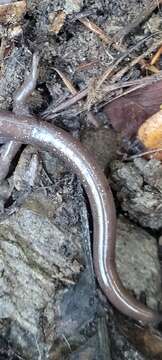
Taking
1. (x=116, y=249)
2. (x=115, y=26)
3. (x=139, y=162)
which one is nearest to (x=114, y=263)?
(x=116, y=249)

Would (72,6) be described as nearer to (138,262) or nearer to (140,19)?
(140,19)

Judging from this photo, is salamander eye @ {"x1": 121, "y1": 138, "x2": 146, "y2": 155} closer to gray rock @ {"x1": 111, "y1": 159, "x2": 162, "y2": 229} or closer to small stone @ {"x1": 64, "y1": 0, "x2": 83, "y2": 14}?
gray rock @ {"x1": 111, "y1": 159, "x2": 162, "y2": 229}

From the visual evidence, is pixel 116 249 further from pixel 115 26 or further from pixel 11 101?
pixel 115 26

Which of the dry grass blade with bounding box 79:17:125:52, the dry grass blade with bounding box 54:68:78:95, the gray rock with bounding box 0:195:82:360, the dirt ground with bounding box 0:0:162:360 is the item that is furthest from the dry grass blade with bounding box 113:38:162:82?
the gray rock with bounding box 0:195:82:360

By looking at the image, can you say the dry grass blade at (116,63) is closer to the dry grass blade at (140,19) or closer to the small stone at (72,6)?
the dry grass blade at (140,19)

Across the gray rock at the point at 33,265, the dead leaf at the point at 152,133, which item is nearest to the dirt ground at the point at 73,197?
the gray rock at the point at 33,265

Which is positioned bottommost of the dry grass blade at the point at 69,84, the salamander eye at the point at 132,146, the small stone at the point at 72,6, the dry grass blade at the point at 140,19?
the salamander eye at the point at 132,146
